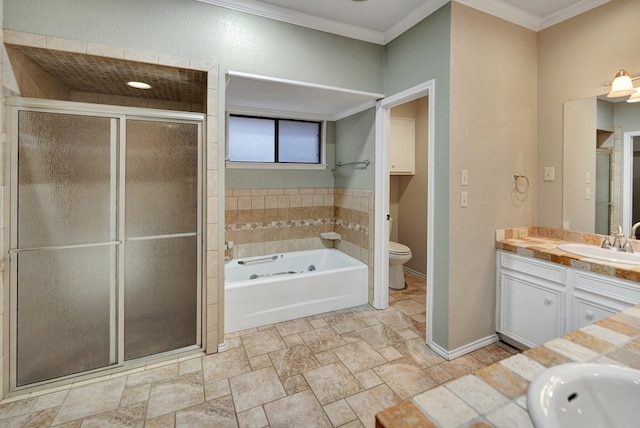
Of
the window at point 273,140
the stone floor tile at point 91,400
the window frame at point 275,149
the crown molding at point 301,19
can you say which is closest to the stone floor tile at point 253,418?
the stone floor tile at point 91,400

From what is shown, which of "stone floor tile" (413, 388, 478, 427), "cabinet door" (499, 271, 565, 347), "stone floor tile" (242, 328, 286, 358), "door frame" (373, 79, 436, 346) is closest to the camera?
"stone floor tile" (413, 388, 478, 427)

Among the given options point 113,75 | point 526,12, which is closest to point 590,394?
point 526,12

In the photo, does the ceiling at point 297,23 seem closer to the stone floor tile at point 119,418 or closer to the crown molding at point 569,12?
the crown molding at point 569,12

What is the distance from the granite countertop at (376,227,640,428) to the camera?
64 centimetres

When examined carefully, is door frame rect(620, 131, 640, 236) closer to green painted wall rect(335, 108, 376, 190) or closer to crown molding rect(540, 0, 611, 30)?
crown molding rect(540, 0, 611, 30)

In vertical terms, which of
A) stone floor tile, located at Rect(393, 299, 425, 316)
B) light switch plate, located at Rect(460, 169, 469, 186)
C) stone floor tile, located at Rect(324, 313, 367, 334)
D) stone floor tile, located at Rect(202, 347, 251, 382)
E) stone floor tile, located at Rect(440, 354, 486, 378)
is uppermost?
light switch plate, located at Rect(460, 169, 469, 186)

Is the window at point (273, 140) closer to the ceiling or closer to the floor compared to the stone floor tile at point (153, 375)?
closer to the ceiling

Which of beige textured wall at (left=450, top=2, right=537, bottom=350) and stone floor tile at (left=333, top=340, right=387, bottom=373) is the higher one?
beige textured wall at (left=450, top=2, right=537, bottom=350)

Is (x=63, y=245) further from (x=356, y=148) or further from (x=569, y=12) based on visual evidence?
(x=569, y=12)

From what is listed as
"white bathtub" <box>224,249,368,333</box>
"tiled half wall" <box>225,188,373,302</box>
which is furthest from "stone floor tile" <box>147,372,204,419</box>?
"tiled half wall" <box>225,188,373,302</box>

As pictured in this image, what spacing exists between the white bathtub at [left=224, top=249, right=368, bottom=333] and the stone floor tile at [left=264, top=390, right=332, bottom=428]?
41.9 inches

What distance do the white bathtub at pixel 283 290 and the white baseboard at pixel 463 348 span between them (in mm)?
1066

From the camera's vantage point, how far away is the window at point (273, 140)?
12.3ft

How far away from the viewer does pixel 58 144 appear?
199 centimetres
